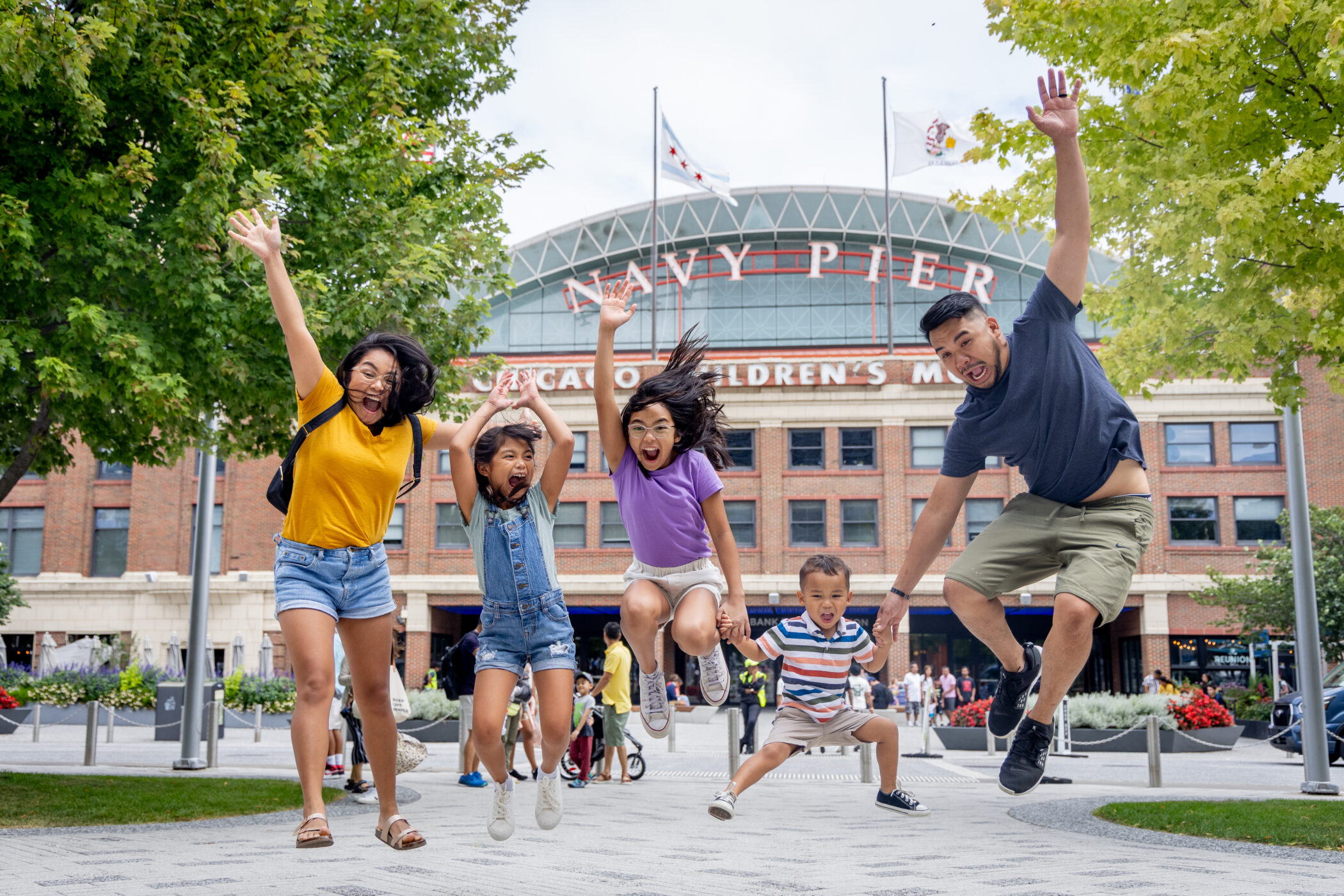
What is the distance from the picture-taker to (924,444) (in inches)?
1672

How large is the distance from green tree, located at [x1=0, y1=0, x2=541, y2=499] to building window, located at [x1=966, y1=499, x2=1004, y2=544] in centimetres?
2986

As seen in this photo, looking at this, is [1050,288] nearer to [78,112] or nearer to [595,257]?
[78,112]

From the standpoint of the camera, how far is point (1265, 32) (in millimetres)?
9805

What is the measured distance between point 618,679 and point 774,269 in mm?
36867

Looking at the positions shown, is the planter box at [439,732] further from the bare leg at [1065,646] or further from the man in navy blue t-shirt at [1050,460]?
the bare leg at [1065,646]

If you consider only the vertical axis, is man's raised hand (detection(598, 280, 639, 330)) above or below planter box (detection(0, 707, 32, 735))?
above

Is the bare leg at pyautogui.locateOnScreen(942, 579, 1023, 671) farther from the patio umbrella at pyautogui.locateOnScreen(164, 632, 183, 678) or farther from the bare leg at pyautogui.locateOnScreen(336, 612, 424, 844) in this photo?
the patio umbrella at pyautogui.locateOnScreen(164, 632, 183, 678)

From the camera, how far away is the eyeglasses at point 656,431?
19.1 feet

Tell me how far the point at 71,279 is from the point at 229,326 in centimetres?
151

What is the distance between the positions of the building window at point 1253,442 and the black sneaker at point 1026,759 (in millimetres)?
→ 41115

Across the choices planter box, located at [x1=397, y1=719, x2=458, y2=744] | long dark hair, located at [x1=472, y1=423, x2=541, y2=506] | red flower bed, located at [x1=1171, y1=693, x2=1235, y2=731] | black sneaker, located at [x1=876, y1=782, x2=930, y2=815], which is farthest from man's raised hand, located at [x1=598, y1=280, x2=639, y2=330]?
red flower bed, located at [x1=1171, y1=693, x2=1235, y2=731]

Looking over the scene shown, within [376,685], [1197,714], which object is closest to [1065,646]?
[376,685]

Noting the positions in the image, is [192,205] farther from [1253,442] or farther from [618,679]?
[1253,442]

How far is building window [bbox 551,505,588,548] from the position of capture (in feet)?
141
